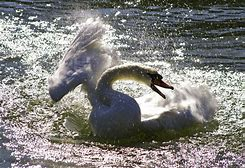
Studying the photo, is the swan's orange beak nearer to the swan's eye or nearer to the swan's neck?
the swan's eye

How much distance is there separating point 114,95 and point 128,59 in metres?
2.51

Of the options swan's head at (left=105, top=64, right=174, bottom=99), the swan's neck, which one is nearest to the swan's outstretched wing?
the swan's neck

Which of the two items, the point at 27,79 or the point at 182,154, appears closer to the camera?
the point at 182,154

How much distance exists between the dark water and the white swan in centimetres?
19

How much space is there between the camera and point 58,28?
12352 millimetres

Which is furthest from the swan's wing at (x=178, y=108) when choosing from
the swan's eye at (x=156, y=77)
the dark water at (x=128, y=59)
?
the swan's eye at (x=156, y=77)

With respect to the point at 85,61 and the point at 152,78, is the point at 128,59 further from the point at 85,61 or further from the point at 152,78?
the point at 152,78

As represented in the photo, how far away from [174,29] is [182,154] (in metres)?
4.60

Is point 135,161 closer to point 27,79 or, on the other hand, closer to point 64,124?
point 64,124

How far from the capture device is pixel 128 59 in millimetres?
10859

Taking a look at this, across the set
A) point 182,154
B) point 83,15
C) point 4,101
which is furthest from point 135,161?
point 83,15

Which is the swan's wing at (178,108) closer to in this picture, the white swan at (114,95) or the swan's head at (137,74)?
the white swan at (114,95)

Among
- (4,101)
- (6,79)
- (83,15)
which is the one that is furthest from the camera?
(83,15)

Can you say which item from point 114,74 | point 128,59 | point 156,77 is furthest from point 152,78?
point 128,59
